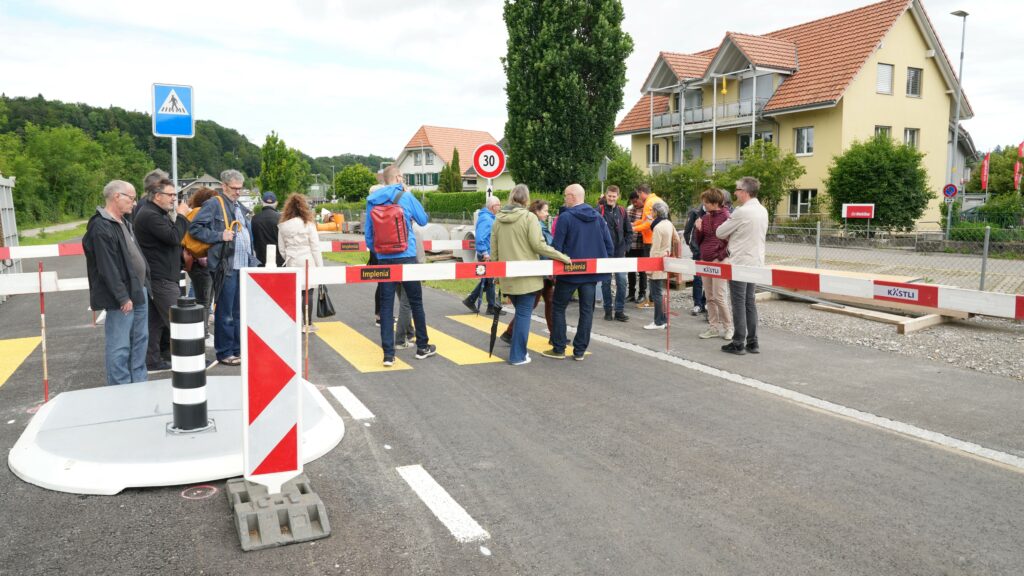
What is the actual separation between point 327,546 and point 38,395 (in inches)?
175

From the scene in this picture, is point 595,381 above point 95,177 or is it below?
below

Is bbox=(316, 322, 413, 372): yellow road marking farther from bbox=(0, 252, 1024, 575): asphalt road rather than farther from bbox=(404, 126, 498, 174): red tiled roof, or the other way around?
bbox=(404, 126, 498, 174): red tiled roof

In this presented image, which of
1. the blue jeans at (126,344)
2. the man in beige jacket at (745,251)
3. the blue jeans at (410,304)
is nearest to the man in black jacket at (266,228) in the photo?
the blue jeans at (410,304)

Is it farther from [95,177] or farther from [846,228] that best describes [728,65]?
[95,177]

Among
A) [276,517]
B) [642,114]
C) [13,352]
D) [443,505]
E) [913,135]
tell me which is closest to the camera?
[276,517]

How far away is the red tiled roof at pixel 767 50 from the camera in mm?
39344

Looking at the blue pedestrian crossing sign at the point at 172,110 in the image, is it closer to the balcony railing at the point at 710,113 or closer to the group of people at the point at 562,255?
the group of people at the point at 562,255

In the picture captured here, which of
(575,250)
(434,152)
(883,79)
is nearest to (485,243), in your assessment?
(575,250)

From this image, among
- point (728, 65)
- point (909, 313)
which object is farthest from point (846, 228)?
point (909, 313)

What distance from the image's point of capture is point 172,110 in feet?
33.9

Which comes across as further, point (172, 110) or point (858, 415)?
point (172, 110)

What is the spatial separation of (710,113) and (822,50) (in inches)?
261

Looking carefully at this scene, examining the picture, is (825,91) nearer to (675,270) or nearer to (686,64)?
(686,64)

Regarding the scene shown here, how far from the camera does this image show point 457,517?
402 cm
